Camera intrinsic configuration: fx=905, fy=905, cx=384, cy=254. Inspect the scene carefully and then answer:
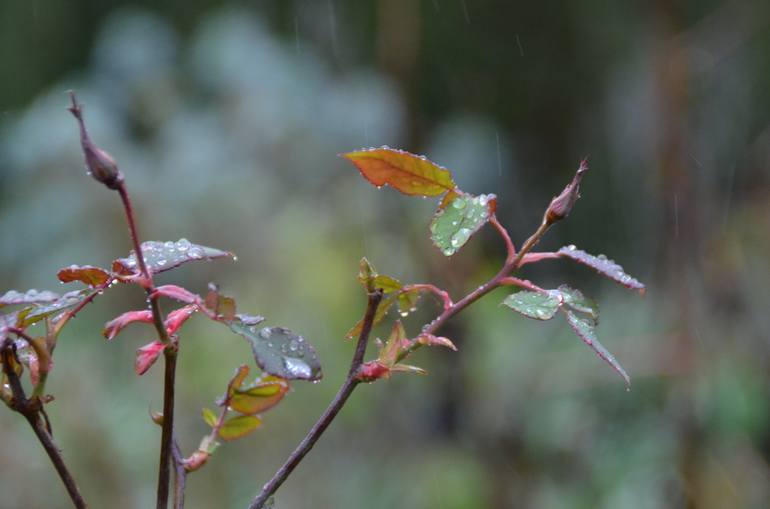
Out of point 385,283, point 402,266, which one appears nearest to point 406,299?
point 385,283

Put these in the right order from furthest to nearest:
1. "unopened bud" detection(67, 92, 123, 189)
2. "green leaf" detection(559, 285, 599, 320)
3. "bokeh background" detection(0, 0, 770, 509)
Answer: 1. "bokeh background" detection(0, 0, 770, 509)
2. "green leaf" detection(559, 285, 599, 320)
3. "unopened bud" detection(67, 92, 123, 189)

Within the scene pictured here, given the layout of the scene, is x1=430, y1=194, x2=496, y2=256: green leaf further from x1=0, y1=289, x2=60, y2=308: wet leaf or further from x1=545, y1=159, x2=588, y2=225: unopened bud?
x1=0, y1=289, x2=60, y2=308: wet leaf

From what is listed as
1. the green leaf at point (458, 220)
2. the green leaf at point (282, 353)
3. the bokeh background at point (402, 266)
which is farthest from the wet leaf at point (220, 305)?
the bokeh background at point (402, 266)

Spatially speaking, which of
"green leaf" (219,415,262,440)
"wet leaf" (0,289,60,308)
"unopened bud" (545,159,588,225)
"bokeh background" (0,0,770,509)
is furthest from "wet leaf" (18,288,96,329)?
"bokeh background" (0,0,770,509)

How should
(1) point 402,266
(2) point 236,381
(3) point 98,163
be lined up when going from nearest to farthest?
(3) point 98,163, (2) point 236,381, (1) point 402,266

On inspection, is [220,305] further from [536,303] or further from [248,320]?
[536,303]

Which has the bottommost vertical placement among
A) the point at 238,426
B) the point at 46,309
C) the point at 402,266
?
the point at 402,266

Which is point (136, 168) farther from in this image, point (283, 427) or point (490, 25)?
point (490, 25)
